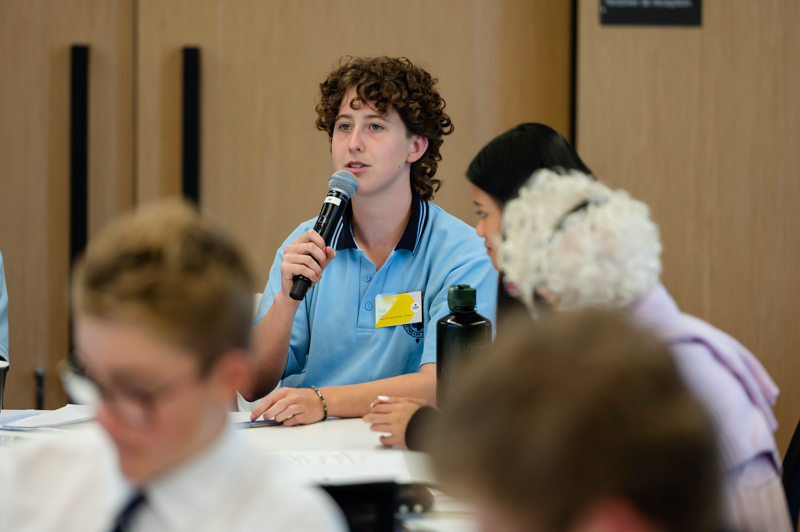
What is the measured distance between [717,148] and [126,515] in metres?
2.52

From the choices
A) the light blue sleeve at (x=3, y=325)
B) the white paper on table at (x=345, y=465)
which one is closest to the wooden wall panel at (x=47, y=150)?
the light blue sleeve at (x=3, y=325)

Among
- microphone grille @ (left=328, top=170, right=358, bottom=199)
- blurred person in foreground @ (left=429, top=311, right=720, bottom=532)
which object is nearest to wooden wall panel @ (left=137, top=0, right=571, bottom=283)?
microphone grille @ (left=328, top=170, right=358, bottom=199)

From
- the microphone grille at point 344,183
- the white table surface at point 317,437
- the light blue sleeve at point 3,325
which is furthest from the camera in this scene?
the light blue sleeve at point 3,325

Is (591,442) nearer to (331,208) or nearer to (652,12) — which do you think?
(331,208)

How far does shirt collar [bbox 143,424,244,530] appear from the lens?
1.97ft

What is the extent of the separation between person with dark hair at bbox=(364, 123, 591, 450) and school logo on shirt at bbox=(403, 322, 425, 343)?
44cm

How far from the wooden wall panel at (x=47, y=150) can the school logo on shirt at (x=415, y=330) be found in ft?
4.75

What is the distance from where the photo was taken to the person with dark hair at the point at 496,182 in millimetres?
1220

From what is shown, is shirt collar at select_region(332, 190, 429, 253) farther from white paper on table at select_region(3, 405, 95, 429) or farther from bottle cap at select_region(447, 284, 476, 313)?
white paper on table at select_region(3, 405, 95, 429)

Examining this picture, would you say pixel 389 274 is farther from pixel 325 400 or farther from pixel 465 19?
pixel 465 19

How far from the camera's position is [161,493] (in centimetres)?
60

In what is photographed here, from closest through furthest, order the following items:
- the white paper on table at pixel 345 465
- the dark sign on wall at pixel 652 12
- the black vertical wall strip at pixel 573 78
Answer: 1. the white paper on table at pixel 345 465
2. the dark sign on wall at pixel 652 12
3. the black vertical wall strip at pixel 573 78

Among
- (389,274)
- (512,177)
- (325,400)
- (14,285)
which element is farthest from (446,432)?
(14,285)

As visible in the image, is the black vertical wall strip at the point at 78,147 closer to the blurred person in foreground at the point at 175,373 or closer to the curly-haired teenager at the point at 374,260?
the curly-haired teenager at the point at 374,260
